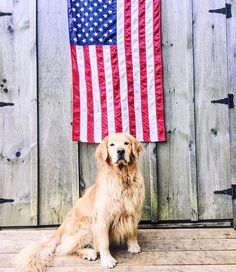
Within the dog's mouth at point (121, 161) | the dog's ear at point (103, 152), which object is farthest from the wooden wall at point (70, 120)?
the dog's mouth at point (121, 161)

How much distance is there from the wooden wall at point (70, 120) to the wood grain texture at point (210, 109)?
Answer: 11 mm

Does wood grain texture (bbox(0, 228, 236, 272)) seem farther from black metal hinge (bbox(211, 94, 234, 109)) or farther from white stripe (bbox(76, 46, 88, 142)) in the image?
black metal hinge (bbox(211, 94, 234, 109))

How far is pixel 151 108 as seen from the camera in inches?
151

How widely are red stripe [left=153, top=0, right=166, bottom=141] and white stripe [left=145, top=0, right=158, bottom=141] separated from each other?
32mm

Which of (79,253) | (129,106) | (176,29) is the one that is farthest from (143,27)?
(79,253)

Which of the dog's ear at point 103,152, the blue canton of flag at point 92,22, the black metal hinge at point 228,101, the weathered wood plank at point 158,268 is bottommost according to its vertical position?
the weathered wood plank at point 158,268

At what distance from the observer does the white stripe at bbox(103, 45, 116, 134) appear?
3820 millimetres

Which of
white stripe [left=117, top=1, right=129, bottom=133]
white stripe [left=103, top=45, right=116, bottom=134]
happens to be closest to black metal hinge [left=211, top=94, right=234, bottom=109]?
white stripe [left=117, top=1, right=129, bottom=133]

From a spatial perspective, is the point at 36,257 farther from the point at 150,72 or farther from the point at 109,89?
the point at 150,72

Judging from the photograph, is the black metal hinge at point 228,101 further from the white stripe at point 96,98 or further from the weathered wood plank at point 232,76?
the white stripe at point 96,98

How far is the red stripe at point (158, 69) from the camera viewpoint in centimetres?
383

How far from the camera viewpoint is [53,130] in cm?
390

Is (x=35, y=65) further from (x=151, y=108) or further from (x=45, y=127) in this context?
(x=151, y=108)

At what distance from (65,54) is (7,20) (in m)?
0.72
